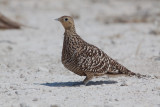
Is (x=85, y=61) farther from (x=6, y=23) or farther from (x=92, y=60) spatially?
(x=6, y=23)

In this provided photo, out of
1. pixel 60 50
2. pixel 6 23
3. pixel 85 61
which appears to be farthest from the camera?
pixel 6 23

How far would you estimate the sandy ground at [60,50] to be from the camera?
682cm

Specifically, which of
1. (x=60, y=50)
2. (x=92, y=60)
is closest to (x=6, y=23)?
(x=60, y=50)

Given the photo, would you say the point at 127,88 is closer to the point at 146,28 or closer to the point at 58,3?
the point at 146,28

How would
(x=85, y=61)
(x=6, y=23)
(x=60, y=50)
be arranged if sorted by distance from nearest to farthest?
(x=85, y=61), (x=60, y=50), (x=6, y=23)

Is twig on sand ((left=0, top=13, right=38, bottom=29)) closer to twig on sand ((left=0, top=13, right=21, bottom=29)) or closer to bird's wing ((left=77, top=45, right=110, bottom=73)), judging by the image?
twig on sand ((left=0, top=13, right=21, bottom=29))

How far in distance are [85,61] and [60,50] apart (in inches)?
188

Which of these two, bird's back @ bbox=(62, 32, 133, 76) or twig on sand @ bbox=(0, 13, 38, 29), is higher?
twig on sand @ bbox=(0, 13, 38, 29)

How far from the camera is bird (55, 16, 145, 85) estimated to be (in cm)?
761

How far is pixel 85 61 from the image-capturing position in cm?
Answer: 762

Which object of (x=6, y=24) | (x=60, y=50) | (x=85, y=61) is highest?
(x=6, y=24)

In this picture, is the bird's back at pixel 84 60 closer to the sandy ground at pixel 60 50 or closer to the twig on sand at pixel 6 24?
the sandy ground at pixel 60 50

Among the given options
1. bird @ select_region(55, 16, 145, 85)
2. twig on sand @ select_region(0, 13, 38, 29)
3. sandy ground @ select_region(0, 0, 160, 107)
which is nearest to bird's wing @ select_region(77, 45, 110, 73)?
bird @ select_region(55, 16, 145, 85)

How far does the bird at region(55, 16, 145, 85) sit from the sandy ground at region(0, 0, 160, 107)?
0.72 ft
